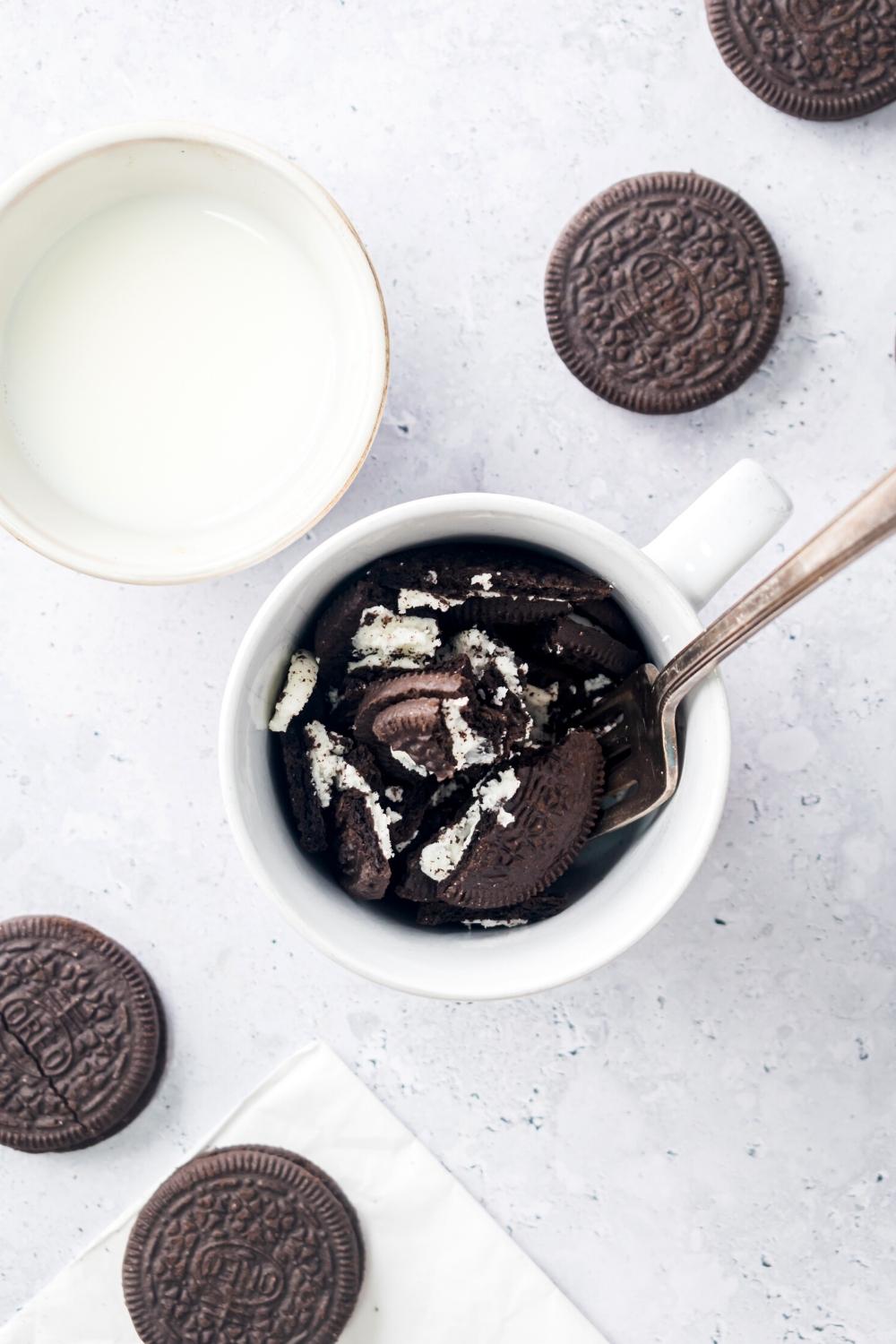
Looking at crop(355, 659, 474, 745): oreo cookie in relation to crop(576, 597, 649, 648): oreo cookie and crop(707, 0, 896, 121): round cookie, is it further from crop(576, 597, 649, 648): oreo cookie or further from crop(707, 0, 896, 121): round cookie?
crop(707, 0, 896, 121): round cookie

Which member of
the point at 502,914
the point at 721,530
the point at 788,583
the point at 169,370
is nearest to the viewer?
the point at 788,583

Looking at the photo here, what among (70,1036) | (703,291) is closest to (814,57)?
(703,291)

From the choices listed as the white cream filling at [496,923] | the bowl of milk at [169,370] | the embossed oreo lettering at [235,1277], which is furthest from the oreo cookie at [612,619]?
the embossed oreo lettering at [235,1277]

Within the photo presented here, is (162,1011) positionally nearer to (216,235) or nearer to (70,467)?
(70,467)

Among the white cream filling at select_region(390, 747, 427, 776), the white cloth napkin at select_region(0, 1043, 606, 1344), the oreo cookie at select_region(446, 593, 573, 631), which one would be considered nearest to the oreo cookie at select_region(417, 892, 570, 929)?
the white cream filling at select_region(390, 747, 427, 776)

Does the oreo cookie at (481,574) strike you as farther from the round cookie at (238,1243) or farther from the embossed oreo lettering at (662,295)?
the round cookie at (238,1243)

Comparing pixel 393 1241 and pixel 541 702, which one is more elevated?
pixel 541 702

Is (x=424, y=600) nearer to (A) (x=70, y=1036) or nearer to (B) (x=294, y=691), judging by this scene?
(B) (x=294, y=691)
